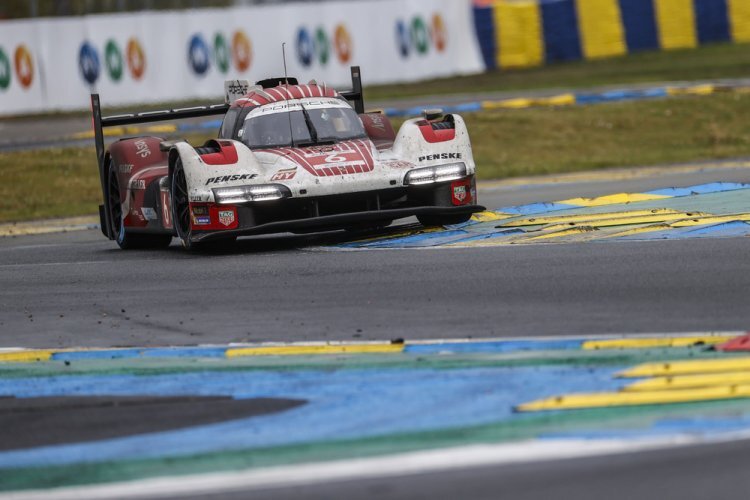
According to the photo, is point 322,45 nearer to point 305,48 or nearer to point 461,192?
point 305,48

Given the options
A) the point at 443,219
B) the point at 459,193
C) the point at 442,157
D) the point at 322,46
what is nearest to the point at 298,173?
the point at 442,157

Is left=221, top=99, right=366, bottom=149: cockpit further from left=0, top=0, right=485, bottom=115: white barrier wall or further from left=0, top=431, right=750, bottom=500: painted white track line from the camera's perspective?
left=0, top=0, right=485, bottom=115: white barrier wall

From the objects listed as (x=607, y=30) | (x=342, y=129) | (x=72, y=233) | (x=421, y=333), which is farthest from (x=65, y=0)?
(x=421, y=333)

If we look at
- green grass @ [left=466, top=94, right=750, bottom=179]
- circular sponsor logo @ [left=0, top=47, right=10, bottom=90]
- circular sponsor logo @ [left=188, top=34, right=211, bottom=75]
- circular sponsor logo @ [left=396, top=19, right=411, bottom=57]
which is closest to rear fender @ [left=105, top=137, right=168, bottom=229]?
green grass @ [left=466, top=94, right=750, bottom=179]

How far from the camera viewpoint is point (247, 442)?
5527 mm

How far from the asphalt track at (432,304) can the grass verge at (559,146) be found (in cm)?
901

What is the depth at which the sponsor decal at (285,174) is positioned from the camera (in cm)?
1145

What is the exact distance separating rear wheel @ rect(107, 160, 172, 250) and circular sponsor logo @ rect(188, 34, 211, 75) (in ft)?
58.0

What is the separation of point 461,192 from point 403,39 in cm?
2363

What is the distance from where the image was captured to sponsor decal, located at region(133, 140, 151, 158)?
538 inches

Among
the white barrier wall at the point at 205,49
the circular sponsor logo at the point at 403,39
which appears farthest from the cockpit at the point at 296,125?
the circular sponsor logo at the point at 403,39

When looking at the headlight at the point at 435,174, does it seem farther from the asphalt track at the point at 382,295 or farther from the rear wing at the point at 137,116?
the rear wing at the point at 137,116

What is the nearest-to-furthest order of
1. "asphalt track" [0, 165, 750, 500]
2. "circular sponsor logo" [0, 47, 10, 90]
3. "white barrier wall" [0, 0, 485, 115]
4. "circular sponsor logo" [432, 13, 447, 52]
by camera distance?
"asphalt track" [0, 165, 750, 500]
"circular sponsor logo" [0, 47, 10, 90]
"white barrier wall" [0, 0, 485, 115]
"circular sponsor logo" [432, 13, 447, 52]

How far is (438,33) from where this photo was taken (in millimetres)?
35875
